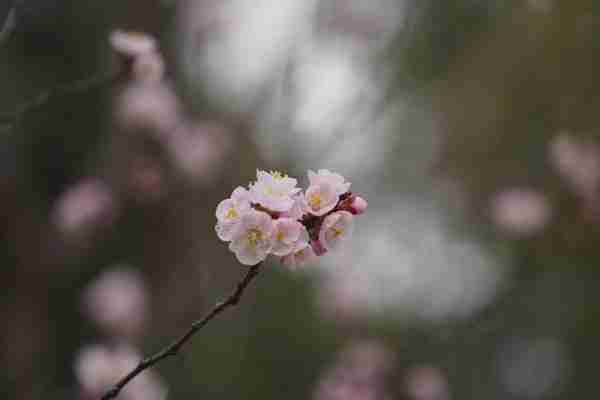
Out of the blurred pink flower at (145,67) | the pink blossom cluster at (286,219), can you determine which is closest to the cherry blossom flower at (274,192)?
the pink blossom cluster at (286,219)

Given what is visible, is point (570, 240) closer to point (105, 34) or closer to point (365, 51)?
point (365, 51)

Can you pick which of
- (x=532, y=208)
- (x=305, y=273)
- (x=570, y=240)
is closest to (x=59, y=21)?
(x=305, y=273)

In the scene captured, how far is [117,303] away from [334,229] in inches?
99.3

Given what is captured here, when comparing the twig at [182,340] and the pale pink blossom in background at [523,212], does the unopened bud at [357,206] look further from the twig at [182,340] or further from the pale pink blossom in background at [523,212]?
the pale pink blossom in background at [523,212]

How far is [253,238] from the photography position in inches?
39.0

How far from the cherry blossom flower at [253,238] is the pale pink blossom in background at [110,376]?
1.14 m

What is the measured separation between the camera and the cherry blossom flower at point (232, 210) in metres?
1.02

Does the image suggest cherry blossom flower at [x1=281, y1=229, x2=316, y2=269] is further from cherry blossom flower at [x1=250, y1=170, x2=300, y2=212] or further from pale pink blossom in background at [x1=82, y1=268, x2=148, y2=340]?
pale pink blossom in background at [x1=82, y1=268, x2=148, y2=340]

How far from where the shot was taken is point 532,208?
3877 mm

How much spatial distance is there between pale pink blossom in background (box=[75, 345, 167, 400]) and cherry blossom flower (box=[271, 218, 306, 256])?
1.15m

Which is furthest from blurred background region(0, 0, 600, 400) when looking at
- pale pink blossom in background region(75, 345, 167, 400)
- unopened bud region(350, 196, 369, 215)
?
unopened bud region(350, 196, 369, 215)

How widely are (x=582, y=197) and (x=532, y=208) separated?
261mm

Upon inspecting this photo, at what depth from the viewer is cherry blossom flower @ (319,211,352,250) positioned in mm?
1024

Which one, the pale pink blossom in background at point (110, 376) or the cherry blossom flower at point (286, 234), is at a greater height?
the pale pink blossom in background at point (110, 376)
